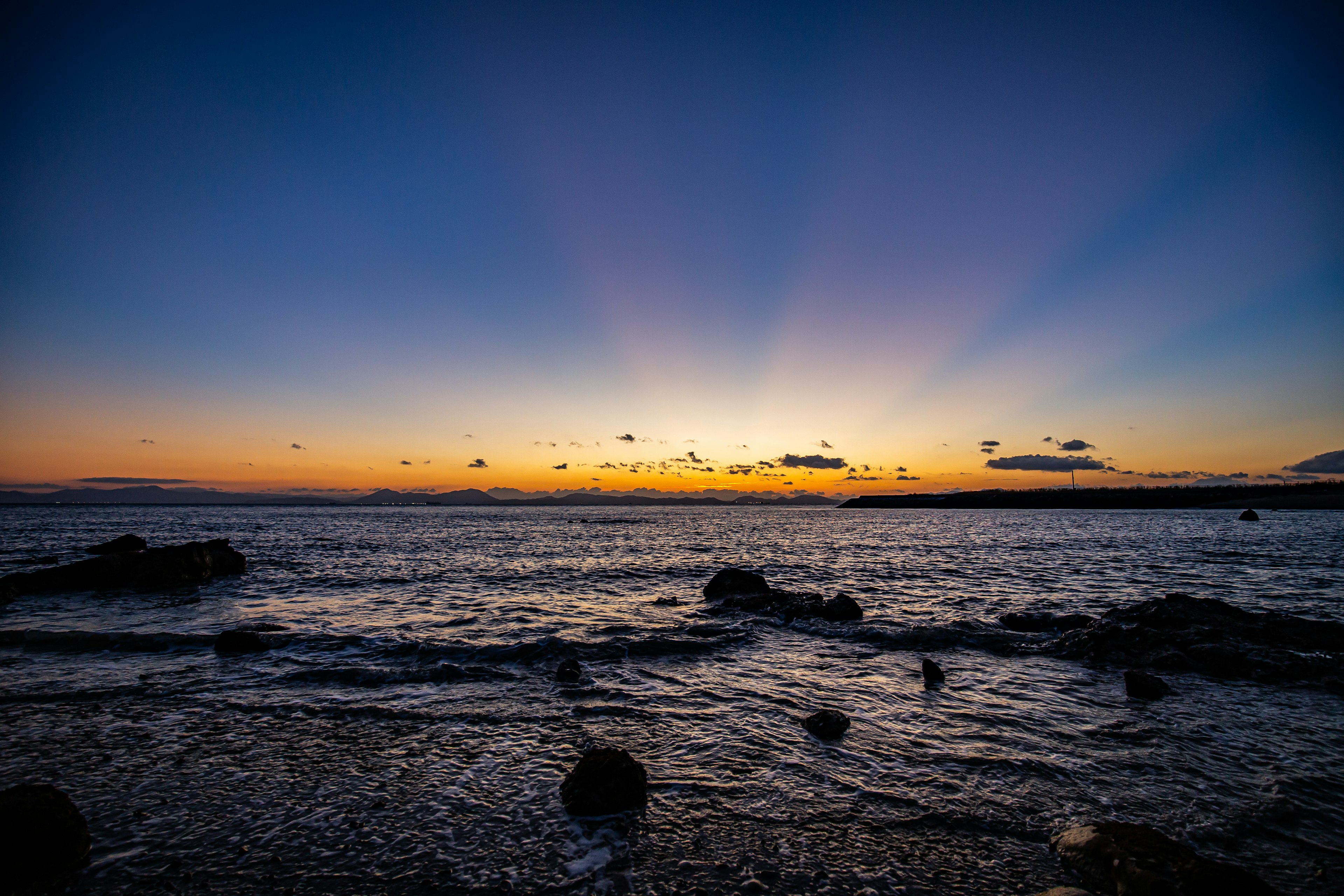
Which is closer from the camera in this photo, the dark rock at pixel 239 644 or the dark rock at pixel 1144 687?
the dark rock at pixel 1144 687

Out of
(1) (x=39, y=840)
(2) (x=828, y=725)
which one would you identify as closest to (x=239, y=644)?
(1) (x=39, y=840)

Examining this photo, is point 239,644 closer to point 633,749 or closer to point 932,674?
point 633,749

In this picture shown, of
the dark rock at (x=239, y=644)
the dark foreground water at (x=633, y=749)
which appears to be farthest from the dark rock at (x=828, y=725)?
the dark rock at (x=239, y=644)

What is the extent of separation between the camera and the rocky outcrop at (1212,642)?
1170 cm

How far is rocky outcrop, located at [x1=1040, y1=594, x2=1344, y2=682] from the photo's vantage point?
11703mm

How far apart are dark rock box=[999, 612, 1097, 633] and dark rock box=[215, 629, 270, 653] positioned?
69.0 ft

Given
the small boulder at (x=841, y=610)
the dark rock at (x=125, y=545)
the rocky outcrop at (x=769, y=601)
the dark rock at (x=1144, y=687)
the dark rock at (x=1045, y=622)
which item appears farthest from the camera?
the dark rock at (x=125, y=545)

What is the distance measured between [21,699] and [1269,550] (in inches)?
2395

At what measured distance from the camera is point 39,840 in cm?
512

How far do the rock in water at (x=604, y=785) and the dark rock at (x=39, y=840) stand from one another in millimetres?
4764

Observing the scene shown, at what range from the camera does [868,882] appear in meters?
5.20

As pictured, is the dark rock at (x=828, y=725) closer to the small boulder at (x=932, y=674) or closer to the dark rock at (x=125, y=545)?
the small boulder at (x=932, y=674)

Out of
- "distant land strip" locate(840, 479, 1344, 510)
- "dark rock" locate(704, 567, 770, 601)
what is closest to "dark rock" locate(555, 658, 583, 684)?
"dark rock" locate(704, 567, 770, 601)

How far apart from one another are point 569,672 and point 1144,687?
38.1 ft
